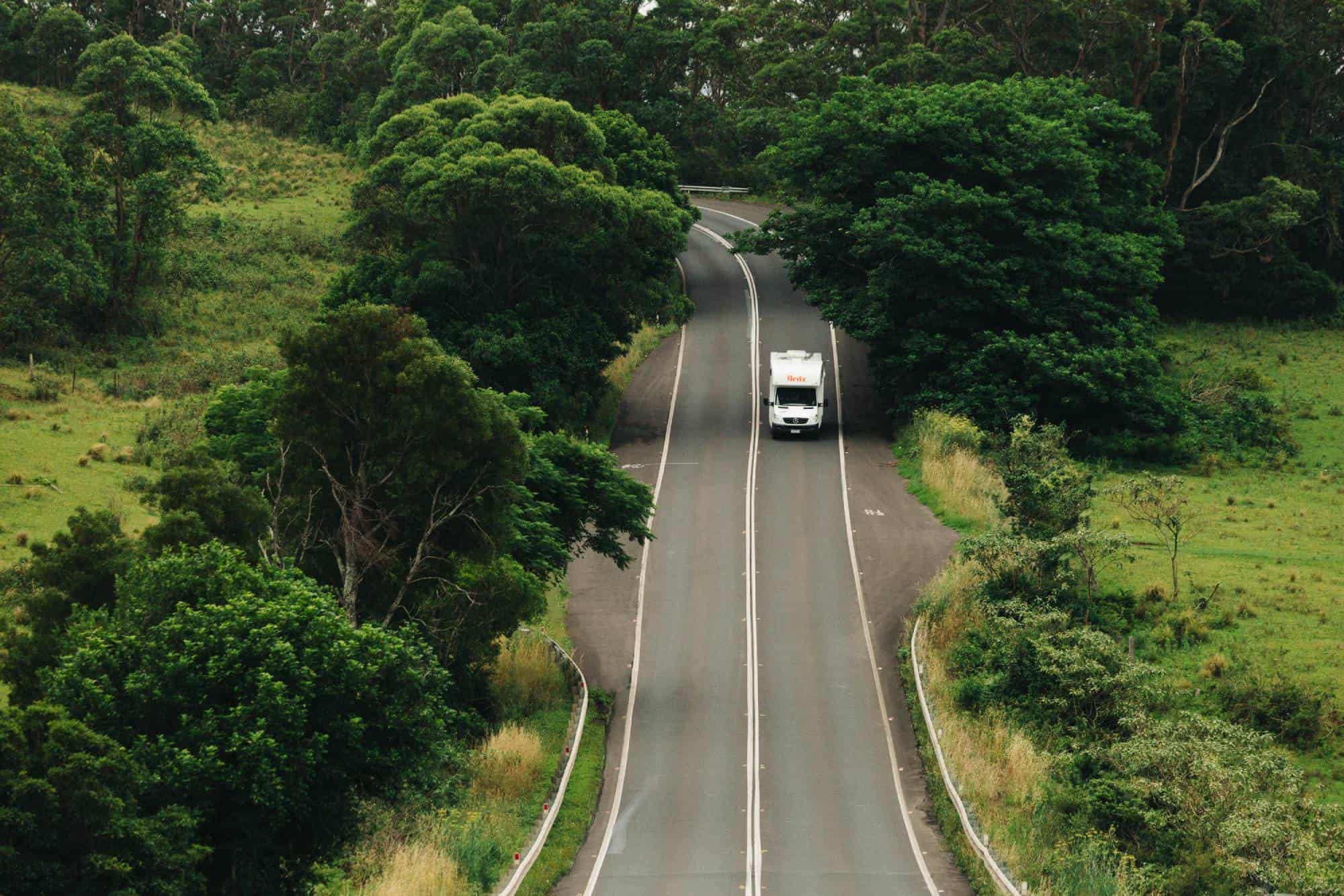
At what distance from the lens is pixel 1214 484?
5675 cm

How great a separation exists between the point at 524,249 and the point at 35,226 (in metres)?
17.7

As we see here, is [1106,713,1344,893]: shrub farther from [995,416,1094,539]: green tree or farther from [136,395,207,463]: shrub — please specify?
[136,395,207,463]: shrub

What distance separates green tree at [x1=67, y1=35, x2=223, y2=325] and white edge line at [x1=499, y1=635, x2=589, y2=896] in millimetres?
32731

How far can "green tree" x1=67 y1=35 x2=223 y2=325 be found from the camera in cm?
6391

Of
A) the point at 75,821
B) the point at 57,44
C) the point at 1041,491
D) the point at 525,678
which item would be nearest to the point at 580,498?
the point at 525,678

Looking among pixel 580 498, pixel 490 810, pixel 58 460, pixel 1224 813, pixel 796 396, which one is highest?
pixel 796 396

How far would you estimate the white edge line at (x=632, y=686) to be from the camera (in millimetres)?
31922

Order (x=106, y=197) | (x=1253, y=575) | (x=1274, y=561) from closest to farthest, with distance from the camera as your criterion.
Answer: (x=1253, y=575)
(x=1274, y=561)
(x=106, y=197)

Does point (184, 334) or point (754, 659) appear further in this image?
point (184, 334)

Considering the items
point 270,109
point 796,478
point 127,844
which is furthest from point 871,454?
point 270,109

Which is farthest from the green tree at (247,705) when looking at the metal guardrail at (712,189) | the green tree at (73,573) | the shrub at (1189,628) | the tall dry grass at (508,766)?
the metal guardrail at (712,189)

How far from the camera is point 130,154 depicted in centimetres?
6462

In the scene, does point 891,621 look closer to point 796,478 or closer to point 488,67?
point 796,478

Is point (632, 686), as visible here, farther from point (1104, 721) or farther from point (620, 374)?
point (620, 374)
